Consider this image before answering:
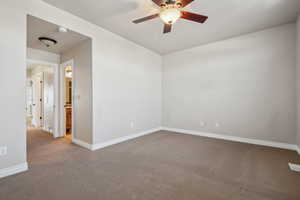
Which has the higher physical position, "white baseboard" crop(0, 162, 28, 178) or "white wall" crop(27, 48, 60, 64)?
"white wall" crop(27, 48, 60, 64)

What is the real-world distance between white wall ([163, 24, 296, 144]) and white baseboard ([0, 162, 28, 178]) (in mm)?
3877

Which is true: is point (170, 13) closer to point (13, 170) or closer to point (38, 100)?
point (13, 170)

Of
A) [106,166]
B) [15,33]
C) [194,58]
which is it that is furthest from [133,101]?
[15,33]

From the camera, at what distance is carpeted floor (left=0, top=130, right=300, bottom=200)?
5.25 ft

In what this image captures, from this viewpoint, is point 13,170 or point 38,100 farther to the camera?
point 38,100

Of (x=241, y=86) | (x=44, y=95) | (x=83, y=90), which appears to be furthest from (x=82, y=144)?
(x=241, y=86)

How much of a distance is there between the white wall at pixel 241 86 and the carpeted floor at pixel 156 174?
65cm

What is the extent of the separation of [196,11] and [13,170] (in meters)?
3.99

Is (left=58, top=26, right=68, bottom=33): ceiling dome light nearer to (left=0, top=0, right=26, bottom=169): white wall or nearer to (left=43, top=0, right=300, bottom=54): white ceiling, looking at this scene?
(left=43, top=0, right=300, bottom=54): white ceiling

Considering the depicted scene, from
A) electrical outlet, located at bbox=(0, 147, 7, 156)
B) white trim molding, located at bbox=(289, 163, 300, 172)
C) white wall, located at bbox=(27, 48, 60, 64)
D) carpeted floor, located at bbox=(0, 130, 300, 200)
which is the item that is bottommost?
carpeted floor, located at bbox=(0, 130, 300, 200)

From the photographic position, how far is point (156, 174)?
204cm

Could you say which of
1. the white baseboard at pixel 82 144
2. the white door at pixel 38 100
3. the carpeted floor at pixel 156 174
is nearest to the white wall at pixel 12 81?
the carpeted floor at pixel 156 174

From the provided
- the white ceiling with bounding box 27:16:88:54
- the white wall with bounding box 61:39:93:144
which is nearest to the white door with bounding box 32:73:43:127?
the white ceiling with bounding box 27:16:88:54

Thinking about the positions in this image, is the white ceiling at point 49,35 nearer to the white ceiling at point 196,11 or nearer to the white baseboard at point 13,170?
the white ceiling at point 196,11
